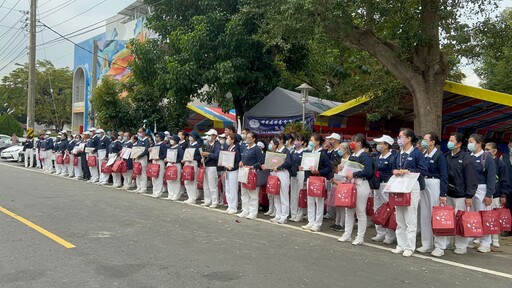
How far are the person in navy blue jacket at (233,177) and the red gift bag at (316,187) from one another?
2.30 meters

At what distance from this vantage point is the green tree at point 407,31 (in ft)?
30.1

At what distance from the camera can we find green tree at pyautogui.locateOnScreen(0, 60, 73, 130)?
52219 millimetres

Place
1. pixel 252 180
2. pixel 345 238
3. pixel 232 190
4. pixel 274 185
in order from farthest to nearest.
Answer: pixel 232 190
pixel 252 180
pixel 274 185
pixel 345 238

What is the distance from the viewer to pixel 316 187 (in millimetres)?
8312

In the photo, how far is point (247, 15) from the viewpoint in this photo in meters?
14.2

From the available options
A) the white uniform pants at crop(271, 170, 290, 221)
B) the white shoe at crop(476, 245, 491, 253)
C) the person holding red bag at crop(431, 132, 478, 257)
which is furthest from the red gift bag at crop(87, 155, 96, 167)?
the white shoe at crop(476, 245, 491, 253)

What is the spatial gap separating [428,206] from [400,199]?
68 cm

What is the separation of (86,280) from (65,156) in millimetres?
13396

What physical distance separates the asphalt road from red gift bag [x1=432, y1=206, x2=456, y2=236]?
0.44m

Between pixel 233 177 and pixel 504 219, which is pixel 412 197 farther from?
pixel 233 177

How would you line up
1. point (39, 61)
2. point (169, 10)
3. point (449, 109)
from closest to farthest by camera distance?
1. point (449, 109)
2. point (169, 10)
3. point (39, 61)

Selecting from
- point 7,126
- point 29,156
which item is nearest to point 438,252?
point 29,156

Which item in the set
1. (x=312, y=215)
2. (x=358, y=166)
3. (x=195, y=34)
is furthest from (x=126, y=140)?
(x=358, y=166)

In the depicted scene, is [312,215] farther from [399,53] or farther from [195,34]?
[195,34]
